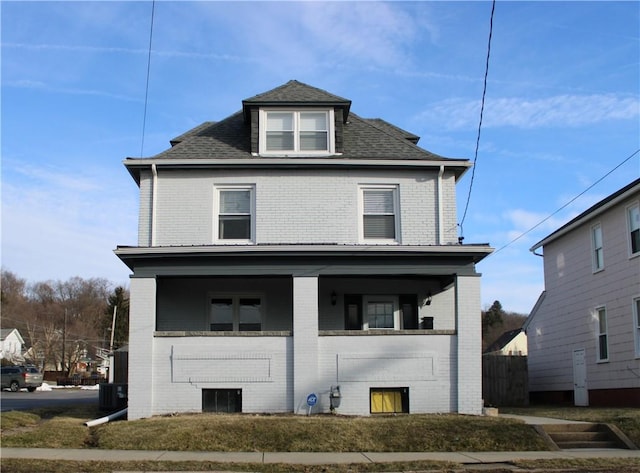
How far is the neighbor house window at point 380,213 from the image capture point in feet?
61.1

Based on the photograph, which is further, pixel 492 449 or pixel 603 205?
pixel 603 205

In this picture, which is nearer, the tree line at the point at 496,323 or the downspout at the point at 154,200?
the downspout at the point at 154,200

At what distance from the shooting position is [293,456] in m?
12.6

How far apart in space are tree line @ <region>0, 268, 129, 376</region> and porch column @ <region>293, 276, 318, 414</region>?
62.8 meters

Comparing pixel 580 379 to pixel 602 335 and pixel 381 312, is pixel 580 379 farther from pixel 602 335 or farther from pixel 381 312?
pixel 381 312

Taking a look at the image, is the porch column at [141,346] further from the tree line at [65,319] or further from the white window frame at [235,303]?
the tree line at [65,319]

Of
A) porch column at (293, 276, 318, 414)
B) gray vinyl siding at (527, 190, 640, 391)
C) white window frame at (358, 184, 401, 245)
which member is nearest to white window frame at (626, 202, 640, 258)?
gray vinyl siding at (527, 190, 640, 391)

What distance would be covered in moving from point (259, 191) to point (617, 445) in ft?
32.9

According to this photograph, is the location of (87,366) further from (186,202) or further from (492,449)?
(492,449)

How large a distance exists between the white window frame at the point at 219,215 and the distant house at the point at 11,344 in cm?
6372

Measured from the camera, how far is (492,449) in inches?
534

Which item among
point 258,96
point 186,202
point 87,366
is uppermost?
point 258,96

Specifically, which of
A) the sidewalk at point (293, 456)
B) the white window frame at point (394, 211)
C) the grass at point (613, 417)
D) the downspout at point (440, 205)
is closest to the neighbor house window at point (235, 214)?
the white window frame at point (394, 211)

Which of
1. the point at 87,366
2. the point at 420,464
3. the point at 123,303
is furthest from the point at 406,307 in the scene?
the point at 87,366
